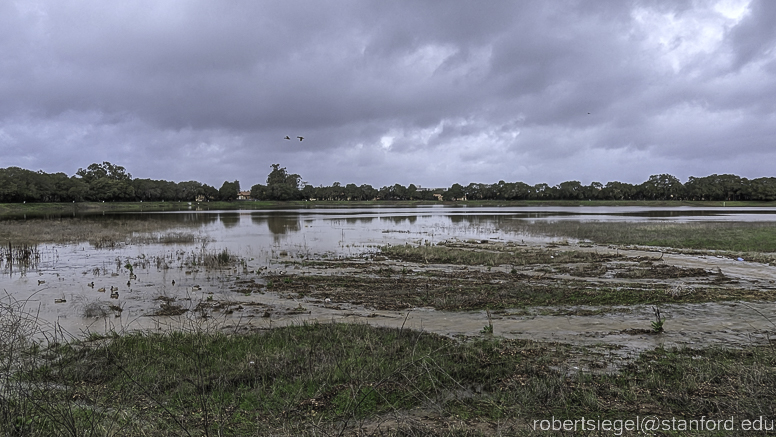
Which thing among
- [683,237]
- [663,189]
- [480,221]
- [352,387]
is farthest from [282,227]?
[663,189]

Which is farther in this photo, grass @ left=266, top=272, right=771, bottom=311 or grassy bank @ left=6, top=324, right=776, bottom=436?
grass @ left=266, top=272, right=771, bottom=311

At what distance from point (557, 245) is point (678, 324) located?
20.3 m

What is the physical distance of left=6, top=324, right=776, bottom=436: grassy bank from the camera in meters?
5.30

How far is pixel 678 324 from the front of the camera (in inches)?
429

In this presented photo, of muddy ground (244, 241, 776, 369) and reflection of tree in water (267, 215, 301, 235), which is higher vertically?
reflection of tree in water (267, 215, 301, 235)

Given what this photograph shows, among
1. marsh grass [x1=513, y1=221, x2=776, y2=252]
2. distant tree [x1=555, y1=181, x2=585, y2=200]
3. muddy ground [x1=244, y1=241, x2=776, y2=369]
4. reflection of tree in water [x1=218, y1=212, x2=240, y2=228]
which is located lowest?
muddy ground [x1=244, y1=241, x2=776, y2=369]

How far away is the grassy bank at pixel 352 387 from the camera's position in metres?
5.30

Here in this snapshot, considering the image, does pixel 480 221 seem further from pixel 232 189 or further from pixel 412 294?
pixel 232 189

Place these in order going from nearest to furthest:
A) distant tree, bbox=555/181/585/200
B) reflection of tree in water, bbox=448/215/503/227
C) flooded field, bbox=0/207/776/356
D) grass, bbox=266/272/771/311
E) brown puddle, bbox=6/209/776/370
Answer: brown puddle, bbox=6/209/776/370, flooded field, bbox=0/207/776/356, grass, bbox=266/272/771/311, reflection of tree in water, bbox=448/215/503/227, distant tree, bbox=555/181/585/200

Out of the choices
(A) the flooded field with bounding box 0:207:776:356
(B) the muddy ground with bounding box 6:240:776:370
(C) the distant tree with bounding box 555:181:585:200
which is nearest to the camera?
(B) the muddy ground with bounding box 6:240:776:370

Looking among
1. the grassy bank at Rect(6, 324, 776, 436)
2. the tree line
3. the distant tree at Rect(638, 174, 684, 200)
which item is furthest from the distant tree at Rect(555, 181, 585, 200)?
the grassy bank at Rect(6, 324, 776, 436)

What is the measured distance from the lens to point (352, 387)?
5.87 m

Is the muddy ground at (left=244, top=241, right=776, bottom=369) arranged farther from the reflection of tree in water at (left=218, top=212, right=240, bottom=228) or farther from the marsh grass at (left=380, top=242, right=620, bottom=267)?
the reflection of tree in water at (left=218, top=212, right=240, bottom=228)

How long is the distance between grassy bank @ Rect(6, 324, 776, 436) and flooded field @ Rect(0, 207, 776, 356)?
114cm
